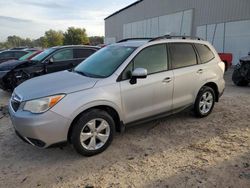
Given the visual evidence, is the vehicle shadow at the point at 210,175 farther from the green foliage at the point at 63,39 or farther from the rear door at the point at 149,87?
the green foliage at the point at 63,39

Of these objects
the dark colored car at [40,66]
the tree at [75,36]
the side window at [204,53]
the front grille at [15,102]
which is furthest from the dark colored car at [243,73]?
the tree at [75,36]

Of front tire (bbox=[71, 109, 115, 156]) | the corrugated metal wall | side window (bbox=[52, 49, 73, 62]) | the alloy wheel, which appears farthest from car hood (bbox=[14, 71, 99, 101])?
the corrugated metal wall

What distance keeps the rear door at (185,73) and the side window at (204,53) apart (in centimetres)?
16

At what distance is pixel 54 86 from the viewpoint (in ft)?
12.7

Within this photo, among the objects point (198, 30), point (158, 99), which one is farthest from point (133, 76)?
point (198, 30)

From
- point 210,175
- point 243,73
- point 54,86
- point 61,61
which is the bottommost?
point 210,175

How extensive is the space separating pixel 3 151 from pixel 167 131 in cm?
Answer: 288

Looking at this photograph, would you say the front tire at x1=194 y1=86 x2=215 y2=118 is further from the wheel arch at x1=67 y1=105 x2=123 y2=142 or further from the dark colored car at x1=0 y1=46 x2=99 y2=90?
the dark colored car at x1=0 y1=46 x2=99 y2=90

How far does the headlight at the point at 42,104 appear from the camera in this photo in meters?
3.53

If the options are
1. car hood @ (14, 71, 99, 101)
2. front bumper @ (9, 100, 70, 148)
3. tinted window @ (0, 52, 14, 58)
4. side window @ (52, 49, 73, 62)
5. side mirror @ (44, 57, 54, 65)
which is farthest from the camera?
tinted window @ (0, 52, 14, 58)

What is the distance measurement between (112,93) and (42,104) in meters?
1.04

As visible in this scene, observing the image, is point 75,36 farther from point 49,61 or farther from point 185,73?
point 185,73

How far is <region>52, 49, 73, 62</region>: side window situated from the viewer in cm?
866

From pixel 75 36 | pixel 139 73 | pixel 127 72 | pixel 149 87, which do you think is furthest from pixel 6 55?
pixel 75 36
